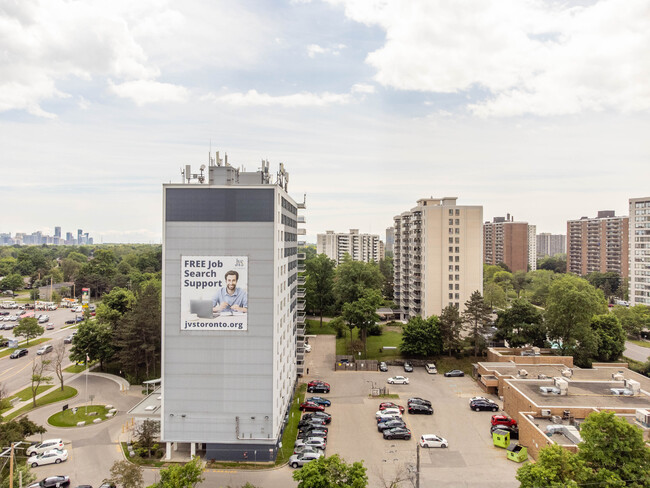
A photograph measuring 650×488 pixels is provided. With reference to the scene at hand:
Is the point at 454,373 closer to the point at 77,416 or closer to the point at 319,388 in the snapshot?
the point at 319,388

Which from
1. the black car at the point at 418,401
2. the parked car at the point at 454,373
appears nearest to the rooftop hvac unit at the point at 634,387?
the parked car at the point at 454,373

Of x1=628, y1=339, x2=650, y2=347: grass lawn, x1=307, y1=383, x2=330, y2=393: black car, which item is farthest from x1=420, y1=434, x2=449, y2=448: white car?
x1=628, y1=339, x2=650, y2=347: grass lawn

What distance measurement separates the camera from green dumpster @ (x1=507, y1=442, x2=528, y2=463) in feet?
84.2

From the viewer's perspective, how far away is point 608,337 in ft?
150

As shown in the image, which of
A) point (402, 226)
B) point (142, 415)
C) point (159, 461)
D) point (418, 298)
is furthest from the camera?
point (402, 226)

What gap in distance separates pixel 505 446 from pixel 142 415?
2469 cm

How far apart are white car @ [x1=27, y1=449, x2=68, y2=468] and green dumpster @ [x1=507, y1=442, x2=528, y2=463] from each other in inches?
1110

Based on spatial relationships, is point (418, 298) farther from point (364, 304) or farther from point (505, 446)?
point (505, 446)

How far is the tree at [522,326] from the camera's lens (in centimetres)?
4647

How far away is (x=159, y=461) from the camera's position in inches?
998

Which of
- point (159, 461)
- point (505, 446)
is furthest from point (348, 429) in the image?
point (159, 461)

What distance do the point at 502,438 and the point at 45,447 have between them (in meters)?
30.0

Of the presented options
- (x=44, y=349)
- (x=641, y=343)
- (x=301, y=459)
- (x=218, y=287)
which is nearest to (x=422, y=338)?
(x=301, y=459)

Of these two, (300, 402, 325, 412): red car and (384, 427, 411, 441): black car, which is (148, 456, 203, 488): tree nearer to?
(384, 427, 411, 441): black car
